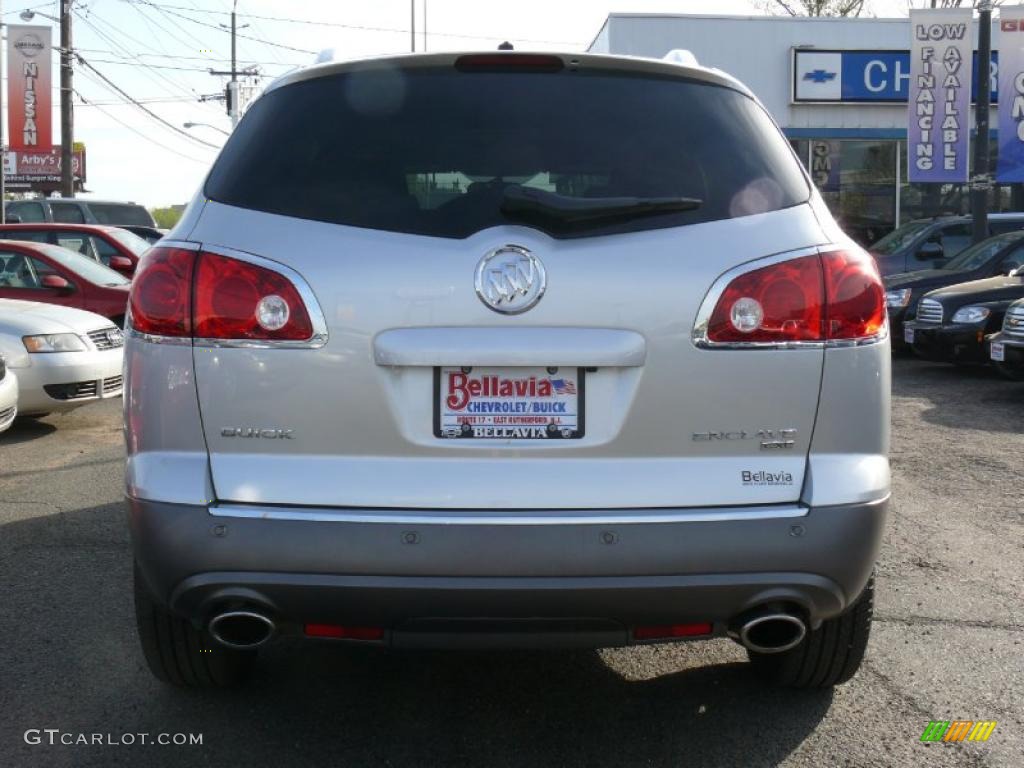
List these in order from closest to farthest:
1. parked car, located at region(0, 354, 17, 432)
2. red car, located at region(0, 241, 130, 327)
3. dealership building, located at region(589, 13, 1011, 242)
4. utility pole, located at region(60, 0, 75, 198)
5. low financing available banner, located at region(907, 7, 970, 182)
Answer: parked car, located at region(0, 354, 17, 432), red car, located at region(0, 241, 130, 327), low financing available banner, located at region(907, 7, 970, 182), dealership building, located at region(589, 13, 1011, 242), utility pole, located at region(60, 0, 75, 198)

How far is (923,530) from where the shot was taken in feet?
18.7

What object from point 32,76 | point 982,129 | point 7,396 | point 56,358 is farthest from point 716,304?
point 32,76

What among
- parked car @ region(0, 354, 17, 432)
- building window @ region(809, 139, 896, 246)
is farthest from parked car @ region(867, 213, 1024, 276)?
parked car @ region(0, 354, 17, 432)

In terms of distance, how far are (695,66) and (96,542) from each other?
3.66 meters

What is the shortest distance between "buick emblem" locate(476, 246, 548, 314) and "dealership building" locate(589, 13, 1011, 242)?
23.3m

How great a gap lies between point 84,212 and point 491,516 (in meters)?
20.8

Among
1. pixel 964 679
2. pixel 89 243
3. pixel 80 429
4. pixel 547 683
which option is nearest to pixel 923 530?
pixel 964 679

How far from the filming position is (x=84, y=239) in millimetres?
14117

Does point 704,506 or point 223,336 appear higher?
point 223,336

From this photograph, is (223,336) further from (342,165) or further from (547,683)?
(547,683)

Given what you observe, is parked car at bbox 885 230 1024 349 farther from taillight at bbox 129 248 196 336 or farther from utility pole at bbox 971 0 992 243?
taillight at bbox 129 248 196 336

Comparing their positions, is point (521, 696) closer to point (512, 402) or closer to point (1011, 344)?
point (512, 402)

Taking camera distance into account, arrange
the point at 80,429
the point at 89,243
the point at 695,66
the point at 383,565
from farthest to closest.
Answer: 1. the point at 89,243
2. the point at 80,429
3. the point at 695,66
4. the point at 383,565

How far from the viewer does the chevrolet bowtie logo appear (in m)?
25.4
